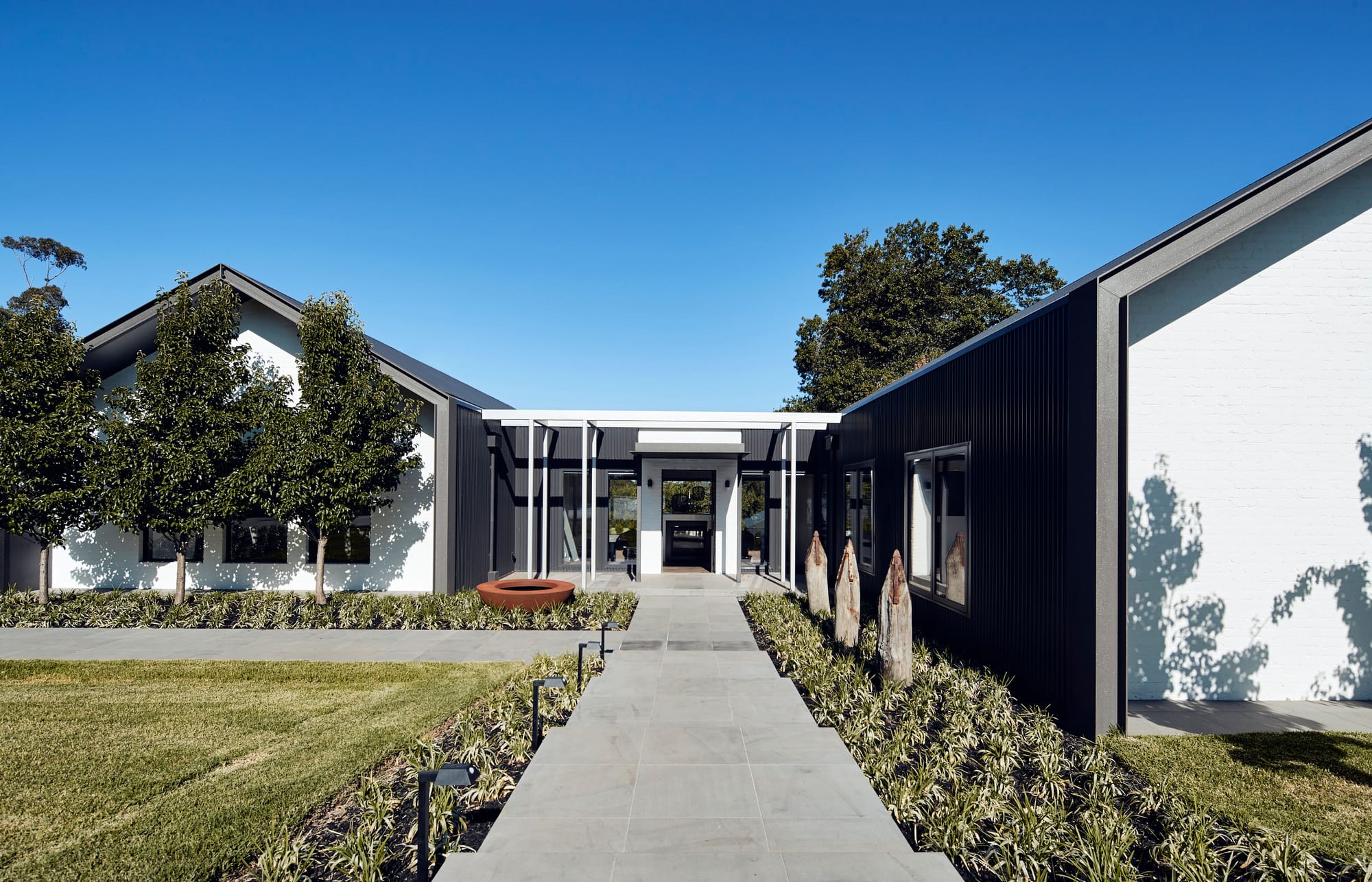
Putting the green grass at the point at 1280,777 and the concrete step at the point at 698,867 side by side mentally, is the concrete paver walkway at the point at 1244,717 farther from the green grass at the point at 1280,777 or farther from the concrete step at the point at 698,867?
the concrete step at the point at 698,867

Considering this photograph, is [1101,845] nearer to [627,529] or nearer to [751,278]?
[627,529]

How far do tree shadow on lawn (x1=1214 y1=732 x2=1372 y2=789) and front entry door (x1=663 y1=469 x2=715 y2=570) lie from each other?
37.4ft

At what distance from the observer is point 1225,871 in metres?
3.38

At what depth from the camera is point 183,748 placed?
530cm

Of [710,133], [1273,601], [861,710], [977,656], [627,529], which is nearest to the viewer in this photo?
[861,710]

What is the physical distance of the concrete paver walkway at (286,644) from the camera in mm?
8414

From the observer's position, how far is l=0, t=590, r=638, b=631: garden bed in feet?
33.5

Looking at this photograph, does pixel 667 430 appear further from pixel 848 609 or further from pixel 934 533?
pixel 848 609

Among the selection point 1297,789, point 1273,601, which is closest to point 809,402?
point 1273,601

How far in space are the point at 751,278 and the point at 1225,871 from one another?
2074 cm

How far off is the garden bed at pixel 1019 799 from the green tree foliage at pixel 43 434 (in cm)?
1190

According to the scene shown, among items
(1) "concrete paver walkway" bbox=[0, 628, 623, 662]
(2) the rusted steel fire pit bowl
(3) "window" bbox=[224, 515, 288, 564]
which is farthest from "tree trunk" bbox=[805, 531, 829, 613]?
(3) "window" bbox=[224, 515, 288, 564]

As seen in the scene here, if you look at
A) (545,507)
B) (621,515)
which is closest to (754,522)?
(621,515)

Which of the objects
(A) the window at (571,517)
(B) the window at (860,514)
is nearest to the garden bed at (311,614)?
(B) the window at (860,514)
